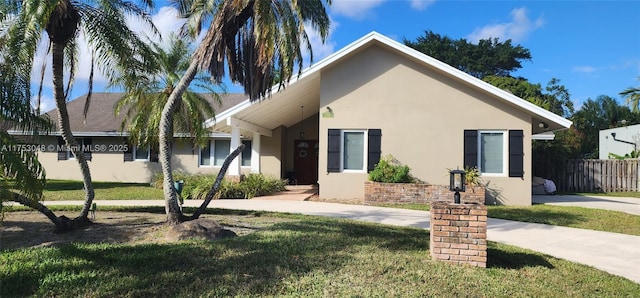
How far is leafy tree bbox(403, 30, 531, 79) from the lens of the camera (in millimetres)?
41094

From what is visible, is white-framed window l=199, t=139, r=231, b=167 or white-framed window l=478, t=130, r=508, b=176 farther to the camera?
white-framed window l=199, t=139, r=231, b=167

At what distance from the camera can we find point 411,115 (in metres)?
12.9

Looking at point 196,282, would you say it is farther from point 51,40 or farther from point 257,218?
point 51,40

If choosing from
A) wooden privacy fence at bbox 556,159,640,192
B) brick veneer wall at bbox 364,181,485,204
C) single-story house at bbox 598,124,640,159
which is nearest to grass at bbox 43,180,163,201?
brick veneer wall at bbox 364,181,485,204

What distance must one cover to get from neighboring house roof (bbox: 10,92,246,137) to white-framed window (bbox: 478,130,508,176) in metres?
11.0

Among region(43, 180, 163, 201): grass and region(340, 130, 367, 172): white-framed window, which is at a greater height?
region(340, 130, 367, 172): white-framed window

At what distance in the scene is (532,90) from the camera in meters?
37.5

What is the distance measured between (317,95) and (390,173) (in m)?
5.21

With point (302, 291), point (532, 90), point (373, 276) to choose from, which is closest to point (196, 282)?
point (302, 291)

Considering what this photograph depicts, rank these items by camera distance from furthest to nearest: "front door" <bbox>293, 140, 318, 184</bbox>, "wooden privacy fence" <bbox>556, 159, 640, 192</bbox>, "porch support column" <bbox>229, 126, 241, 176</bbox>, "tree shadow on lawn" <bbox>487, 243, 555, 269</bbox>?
"front door" <bbox>293, 140, 318, 184</bbox>
"wooden privacy fence" <bbox>556, 159, 640, 192</bbox>
"porch support column" <bbox>229, 126, 241, 176</bbox>
"tree shadow on lawn" <bbox>487, 243, 555, 269</bbox>

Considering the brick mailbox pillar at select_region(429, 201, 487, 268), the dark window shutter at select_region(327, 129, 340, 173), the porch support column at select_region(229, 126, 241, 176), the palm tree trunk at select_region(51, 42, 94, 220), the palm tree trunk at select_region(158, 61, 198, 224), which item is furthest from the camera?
Result: the porch support column at select_region(229, 126, 241, 176)

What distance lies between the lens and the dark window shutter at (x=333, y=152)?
13.1 meters

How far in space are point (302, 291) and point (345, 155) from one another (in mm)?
9225

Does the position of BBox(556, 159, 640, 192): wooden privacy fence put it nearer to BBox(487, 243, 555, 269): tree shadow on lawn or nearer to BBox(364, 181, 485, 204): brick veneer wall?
BBox(364, 181, 485, 204): brick veneer wall
